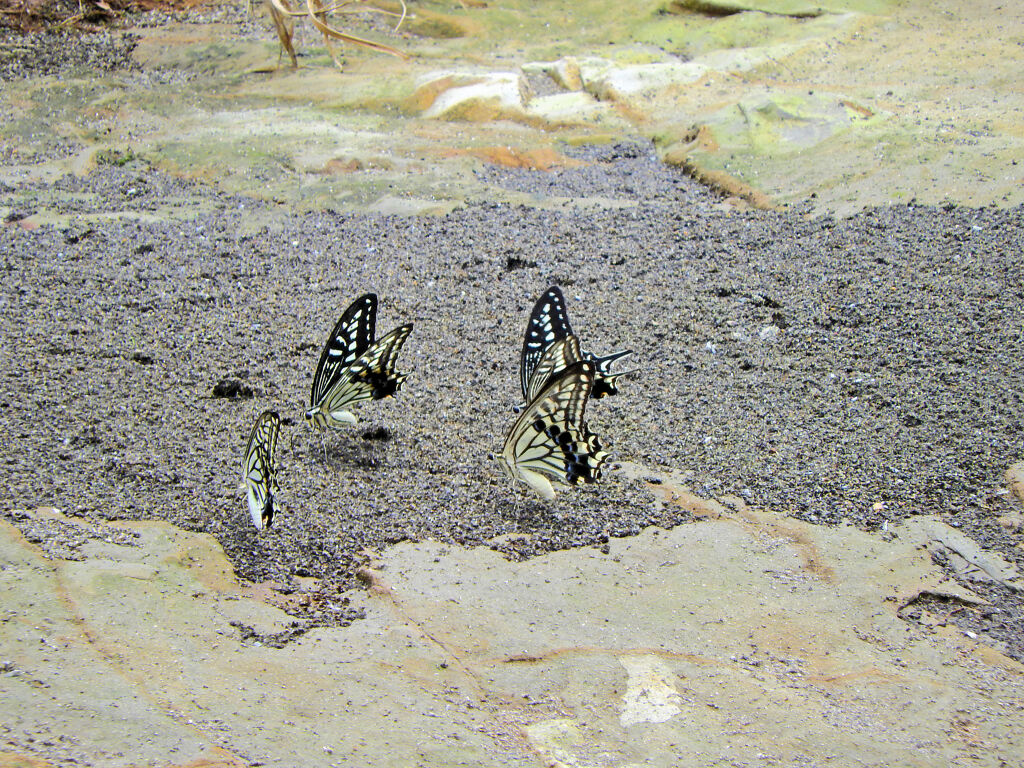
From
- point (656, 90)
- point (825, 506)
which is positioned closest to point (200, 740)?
point (825, 506)

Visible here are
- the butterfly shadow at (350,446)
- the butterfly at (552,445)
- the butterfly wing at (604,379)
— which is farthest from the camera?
the butterfly wing at (604,379)

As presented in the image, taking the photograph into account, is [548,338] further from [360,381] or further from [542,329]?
[360,381]

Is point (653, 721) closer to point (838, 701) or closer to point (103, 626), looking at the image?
point (838, 701)

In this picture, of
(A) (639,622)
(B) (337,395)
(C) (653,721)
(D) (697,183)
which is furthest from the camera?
(D) (697,183)

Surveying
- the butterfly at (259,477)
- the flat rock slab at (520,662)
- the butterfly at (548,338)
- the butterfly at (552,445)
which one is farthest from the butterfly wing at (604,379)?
the butterfly at (259,477)

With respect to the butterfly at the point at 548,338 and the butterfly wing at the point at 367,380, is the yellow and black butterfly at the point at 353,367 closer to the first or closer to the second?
the butterfly wing at the point at 367,380
